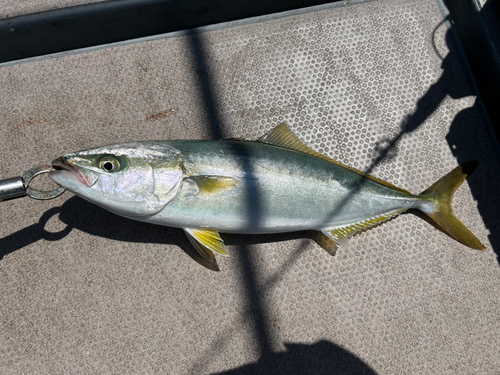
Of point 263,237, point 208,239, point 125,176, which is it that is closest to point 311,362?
point 263,237

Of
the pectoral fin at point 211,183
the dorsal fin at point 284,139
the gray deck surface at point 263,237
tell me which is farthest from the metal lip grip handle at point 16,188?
the dorsal fin at point 284,139

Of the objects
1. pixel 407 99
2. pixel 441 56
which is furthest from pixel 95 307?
pixel 441 56

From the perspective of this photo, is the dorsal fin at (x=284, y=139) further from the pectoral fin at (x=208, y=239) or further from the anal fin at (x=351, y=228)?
the pectoral fin at (x=208, y=239)

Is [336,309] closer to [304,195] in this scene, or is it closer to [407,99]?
[304,195]

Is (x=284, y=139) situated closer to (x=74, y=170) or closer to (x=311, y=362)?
(x=74, y=170)

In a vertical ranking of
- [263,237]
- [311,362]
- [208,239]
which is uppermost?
[208,239]

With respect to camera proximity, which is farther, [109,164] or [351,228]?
[351,228]
